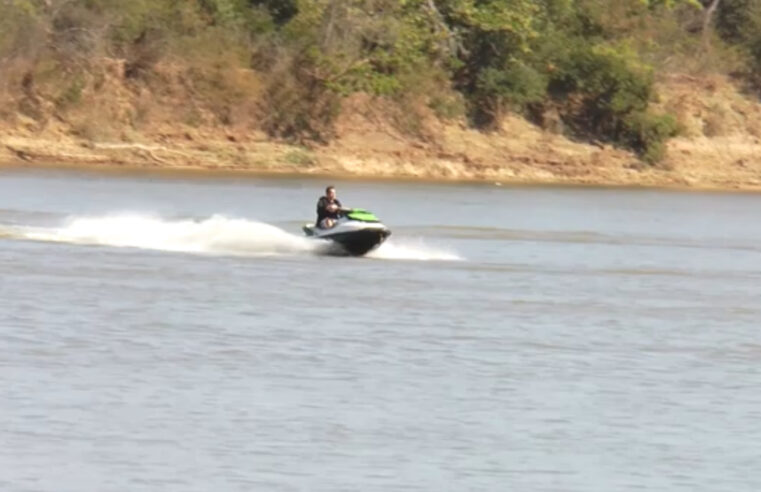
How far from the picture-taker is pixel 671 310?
26172mm

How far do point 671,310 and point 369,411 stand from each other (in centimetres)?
950

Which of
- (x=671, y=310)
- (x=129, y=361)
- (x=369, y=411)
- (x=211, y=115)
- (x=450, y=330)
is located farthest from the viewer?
(x=211, y=115)

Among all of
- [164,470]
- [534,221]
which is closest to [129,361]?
[164,470]

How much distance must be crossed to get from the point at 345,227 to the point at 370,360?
9924 mm

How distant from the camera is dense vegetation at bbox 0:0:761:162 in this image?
56.9 m

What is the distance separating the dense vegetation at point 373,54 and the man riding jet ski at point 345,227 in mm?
26427

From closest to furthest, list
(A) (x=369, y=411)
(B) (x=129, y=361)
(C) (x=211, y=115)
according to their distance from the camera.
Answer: (A) (x=369, y=411) < (B) (x=129, y=361) < (C) (x=211, y=115)

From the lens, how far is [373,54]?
192 ft

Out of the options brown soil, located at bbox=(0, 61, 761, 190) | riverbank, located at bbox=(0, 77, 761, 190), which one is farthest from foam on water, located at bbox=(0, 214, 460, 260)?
brown soil, located at bbox=(0, 61, 761, 190)

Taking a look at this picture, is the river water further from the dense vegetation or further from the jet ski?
the dense vegetation

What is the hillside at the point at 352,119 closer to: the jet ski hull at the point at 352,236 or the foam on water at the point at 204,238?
the foam on water at the point at 204,238

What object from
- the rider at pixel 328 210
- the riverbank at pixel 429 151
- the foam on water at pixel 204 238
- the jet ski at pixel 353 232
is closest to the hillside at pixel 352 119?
the riverbank at pixel 429 151

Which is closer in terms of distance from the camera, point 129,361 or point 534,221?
point 129,361

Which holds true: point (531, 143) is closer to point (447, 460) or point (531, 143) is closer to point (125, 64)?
point (125, 64)
